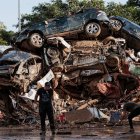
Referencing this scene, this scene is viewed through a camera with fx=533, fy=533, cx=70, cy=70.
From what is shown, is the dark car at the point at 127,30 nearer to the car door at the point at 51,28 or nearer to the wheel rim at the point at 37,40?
the car door at the point at 51,28

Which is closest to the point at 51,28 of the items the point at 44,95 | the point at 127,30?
the point at 127,30

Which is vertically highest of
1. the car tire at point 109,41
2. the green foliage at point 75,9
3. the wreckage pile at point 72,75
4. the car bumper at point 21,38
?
the green foliage at point 75,9

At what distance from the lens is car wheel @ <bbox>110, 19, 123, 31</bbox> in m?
24.9

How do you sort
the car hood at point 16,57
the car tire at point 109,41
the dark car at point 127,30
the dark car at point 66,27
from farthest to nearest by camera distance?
the dark car at point 127,30
the car tire at point 109,41
the dark car at point 66,27
the car hood at point 16,57

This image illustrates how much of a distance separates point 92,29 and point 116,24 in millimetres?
1373

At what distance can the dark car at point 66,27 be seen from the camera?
2403 centimetres

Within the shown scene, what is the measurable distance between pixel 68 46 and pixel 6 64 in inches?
121

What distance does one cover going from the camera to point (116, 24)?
2497cm

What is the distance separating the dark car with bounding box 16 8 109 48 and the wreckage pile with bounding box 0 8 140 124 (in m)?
0.46

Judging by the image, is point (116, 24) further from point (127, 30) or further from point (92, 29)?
point (92, 29)

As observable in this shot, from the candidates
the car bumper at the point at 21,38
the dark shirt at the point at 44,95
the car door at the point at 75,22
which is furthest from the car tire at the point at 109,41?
the dark shirt at the point at 44,95

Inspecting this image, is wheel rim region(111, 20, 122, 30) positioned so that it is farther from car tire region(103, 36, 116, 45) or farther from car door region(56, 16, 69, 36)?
car door region(56, 16, 69, 36)

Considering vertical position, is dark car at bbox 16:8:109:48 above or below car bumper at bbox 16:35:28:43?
above

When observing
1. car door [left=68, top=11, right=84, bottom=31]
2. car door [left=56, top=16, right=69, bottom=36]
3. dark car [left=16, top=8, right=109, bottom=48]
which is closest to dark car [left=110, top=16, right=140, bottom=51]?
dark car [left=16, top=8, right=109, bottom=48]
